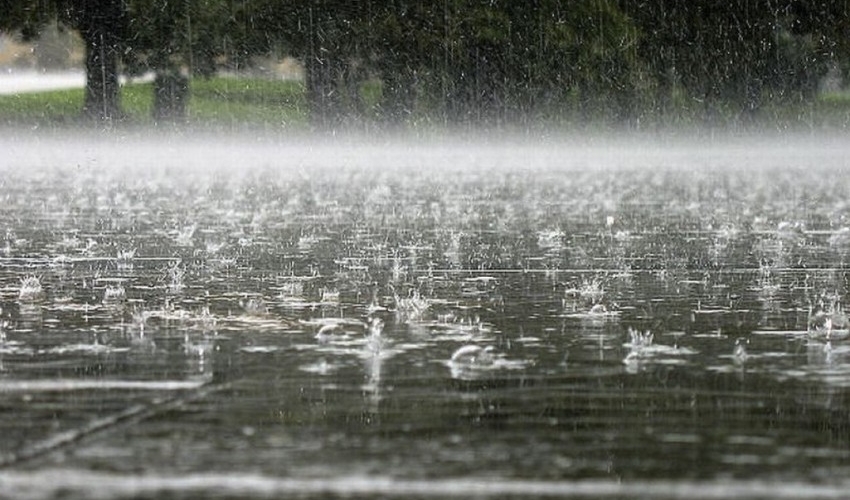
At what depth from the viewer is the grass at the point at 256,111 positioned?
49.2 metres

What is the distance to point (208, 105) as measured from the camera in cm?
5078

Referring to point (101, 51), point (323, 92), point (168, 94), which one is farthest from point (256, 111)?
point (101, 51)

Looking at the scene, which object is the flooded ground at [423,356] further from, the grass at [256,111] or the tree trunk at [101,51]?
the grass at [256,111]

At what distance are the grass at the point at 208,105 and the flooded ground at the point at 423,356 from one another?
31.5m

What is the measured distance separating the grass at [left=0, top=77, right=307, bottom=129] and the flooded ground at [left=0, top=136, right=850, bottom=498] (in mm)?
31484

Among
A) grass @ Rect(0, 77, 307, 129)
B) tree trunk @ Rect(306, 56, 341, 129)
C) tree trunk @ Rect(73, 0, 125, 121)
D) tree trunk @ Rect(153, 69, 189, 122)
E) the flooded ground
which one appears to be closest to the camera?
the flooded ground

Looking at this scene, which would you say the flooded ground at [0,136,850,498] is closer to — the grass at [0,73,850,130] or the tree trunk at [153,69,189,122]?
the tree trunk at [153,69,189,122]

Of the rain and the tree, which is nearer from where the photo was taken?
the rain

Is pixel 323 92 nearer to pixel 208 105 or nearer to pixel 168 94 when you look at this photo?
pixel 168 94

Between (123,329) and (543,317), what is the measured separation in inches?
71.3

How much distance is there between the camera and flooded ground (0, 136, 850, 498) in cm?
473

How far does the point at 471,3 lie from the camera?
1951 inches

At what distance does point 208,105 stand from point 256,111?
1.27 meters

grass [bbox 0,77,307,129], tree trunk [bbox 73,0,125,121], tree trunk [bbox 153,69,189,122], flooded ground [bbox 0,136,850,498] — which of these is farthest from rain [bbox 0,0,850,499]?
grass [bbox 0,77,307,129]
